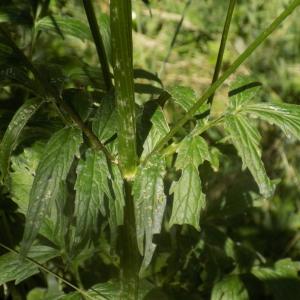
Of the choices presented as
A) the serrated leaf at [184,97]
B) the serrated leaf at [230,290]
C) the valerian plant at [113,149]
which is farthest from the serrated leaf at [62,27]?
the serrated leaf at [230,290]

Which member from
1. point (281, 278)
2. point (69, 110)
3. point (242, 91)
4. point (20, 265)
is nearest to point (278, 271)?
point (281, 278)

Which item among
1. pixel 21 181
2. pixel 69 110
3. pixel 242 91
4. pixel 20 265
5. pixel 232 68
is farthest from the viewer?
pixel 21 181

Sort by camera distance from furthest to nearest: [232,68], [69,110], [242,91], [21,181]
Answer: [21,181] < [242,91] < [69,110] < [232,68]

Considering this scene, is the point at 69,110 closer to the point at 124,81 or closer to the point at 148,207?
the point at 124,81

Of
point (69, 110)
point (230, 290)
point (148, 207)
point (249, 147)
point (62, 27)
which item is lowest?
point (230, 290)

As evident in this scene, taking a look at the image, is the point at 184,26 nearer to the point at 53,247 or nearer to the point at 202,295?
the point at 202,295

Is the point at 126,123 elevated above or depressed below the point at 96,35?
below
